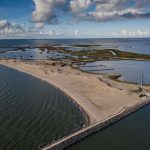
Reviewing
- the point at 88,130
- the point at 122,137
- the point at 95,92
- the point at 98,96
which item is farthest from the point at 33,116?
the point at 95,92

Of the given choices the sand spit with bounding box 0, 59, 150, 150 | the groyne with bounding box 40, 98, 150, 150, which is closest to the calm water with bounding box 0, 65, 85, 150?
the groyne with bounding box 40, 98, 150, 150

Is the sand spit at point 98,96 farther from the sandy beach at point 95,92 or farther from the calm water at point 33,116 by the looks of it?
the calm water at point 33,116

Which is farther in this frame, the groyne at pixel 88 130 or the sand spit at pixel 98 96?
the sand spit at pixel 98 96

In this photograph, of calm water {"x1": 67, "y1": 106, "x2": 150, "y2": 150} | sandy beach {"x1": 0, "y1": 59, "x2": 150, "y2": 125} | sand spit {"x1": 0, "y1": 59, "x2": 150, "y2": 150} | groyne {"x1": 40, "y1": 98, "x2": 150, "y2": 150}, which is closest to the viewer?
→ groyne {"x1": 40, "y1": 98, "x2": 150, "y2": 150}

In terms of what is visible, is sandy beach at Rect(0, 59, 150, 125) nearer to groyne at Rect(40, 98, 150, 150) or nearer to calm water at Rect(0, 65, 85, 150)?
groyne at Rect(40, 98, 150, 150)

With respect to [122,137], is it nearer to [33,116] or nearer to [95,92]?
[33,116]

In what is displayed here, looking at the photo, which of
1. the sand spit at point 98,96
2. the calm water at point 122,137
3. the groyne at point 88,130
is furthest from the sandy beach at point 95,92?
the calm water at point 122,137

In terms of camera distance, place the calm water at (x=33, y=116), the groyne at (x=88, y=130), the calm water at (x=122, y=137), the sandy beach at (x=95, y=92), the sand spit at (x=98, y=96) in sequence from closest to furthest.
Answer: the groyne at (x=88, y=130) < the calm water at (x=122, y=137) < the calm water at (x=33, y=116) < the sand spit at (x=98, y=96) < the sandy beach at (x=95, y=92)
